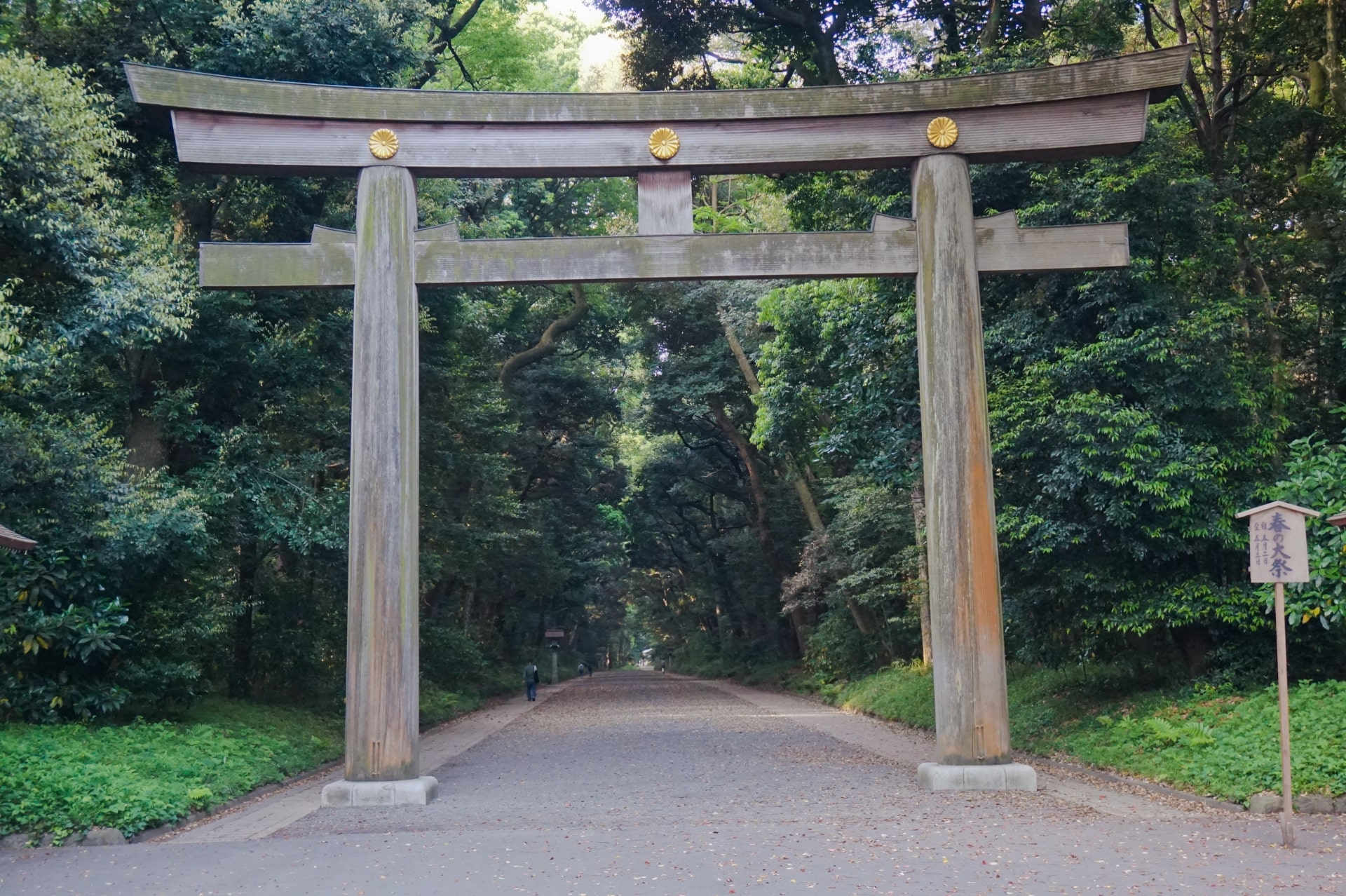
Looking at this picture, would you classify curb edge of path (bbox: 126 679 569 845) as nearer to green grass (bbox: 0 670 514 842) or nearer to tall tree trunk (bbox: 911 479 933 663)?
green grass (bbox: 0 670 514 842)

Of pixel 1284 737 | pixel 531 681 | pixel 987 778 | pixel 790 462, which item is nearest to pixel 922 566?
pixel 790 462

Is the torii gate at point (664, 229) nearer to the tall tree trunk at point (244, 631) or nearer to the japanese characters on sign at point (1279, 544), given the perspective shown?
the japanese characters on sign at point (1279, 544)

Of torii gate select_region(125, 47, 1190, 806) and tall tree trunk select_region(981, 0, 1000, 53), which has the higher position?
tall tree trunk select_region(981, 0, 1000, 53)

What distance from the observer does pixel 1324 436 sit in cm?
1405

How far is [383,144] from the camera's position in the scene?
10586 millimetres

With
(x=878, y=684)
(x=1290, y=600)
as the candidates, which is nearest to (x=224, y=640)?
(x=878, y=684)

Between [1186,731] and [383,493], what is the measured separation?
849cm

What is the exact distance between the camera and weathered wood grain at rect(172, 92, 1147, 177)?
10516 millimetres

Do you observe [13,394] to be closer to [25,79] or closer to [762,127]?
[25,79]

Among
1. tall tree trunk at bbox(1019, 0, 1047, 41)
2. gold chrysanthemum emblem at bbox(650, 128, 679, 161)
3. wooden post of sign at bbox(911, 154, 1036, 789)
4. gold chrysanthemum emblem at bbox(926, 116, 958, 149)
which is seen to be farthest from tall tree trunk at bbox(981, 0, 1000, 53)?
gold chrysanthemum emblem at bbox(650, 128, 679, 161)

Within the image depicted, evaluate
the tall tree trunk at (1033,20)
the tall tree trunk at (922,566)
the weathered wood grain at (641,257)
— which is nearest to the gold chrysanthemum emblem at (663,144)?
the weathered wood grain at (641,257)

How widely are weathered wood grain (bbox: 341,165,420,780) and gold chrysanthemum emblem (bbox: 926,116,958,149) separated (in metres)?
5.27

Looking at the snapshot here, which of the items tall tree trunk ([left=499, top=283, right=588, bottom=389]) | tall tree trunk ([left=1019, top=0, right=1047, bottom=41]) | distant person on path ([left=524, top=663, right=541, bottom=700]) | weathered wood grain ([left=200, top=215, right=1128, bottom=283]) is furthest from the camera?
distant person on path ([left=524, top=663, right=541, bottom=700])

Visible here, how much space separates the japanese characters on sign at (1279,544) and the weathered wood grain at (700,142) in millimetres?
4399
